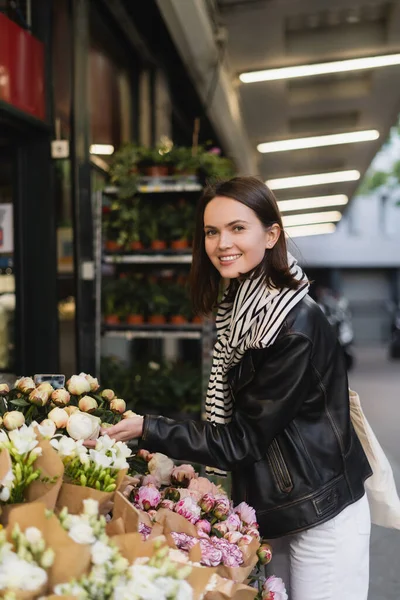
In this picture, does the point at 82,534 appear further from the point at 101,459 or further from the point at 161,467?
the point at 161,467

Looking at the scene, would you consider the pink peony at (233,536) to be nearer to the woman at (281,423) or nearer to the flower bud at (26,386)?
the woman at (281,423)

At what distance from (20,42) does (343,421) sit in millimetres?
2892

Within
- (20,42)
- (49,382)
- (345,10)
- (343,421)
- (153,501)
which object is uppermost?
(345,10)

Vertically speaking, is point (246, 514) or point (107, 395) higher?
point (107, 395)

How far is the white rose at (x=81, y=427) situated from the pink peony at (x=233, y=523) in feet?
1.20

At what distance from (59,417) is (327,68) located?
18.8ft

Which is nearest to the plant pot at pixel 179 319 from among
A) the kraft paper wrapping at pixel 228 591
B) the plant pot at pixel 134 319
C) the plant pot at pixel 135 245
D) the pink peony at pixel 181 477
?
the plant pot at pixel 134 319

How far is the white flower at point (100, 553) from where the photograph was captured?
1041 millimetres

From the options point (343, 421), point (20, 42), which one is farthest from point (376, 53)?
point (343, 421)

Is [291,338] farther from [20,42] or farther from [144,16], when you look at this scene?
[144,16]

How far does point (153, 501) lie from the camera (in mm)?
1527

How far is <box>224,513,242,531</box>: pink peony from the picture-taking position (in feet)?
5.02

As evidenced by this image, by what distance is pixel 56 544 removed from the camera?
1.05 m

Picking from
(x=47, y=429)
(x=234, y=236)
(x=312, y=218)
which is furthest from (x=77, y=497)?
(x=312, y=218)
